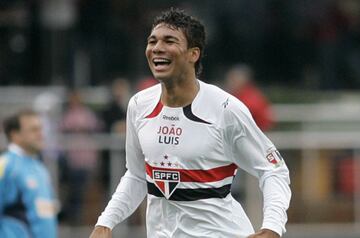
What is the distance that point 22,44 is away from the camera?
60.5ft

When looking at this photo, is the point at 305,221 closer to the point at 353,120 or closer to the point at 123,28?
the point at 353,120

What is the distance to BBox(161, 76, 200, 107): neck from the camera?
658cm

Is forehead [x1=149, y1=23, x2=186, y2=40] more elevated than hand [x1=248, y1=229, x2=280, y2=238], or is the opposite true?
forehead [x1=149, y1=23, x2=186, y2=40]

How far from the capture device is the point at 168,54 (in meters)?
6.45

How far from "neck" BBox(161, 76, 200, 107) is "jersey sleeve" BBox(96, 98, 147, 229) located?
27 centimetres

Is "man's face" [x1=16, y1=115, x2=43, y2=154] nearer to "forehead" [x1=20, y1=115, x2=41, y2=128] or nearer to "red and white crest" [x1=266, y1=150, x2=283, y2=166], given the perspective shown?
"forehead" [x1=20, y1=115, x2=41, y2=128]

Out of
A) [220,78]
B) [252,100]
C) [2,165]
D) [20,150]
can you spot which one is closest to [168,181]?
[2,165]

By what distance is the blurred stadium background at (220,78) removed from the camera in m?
15.8

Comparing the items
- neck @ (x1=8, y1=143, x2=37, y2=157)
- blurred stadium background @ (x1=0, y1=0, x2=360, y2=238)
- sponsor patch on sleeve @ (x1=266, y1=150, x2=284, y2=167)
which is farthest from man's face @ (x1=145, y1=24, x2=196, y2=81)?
blurred stadium background @ (x1=0, y1=0, x2=360, y2=238)

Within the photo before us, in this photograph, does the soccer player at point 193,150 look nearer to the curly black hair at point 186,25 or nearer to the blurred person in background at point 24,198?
the curly black hair at point 186,25

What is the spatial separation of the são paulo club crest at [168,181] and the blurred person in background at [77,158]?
361 inches

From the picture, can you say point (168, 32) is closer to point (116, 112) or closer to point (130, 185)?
point (130, 185)

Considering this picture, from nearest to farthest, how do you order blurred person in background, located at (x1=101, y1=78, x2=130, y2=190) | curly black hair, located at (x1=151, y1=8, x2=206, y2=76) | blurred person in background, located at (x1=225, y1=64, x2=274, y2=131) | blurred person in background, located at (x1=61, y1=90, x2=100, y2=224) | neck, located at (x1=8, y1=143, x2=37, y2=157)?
curly black hair, located at (x1=151, y1=8, x2=206, y2=76) < neck, located at (x1=8, y1=143, x2=37, y2=157) < blurred person in background, located at (x1=225, y1=64, x2=274, y2=131) < blurred person in background, located at (x1=61, y1=90, x2=100, y2=224) < blurred person in background, located at (x1=101, y1=78, x2=130, y2=190)

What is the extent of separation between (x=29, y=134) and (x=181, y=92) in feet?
14.0
